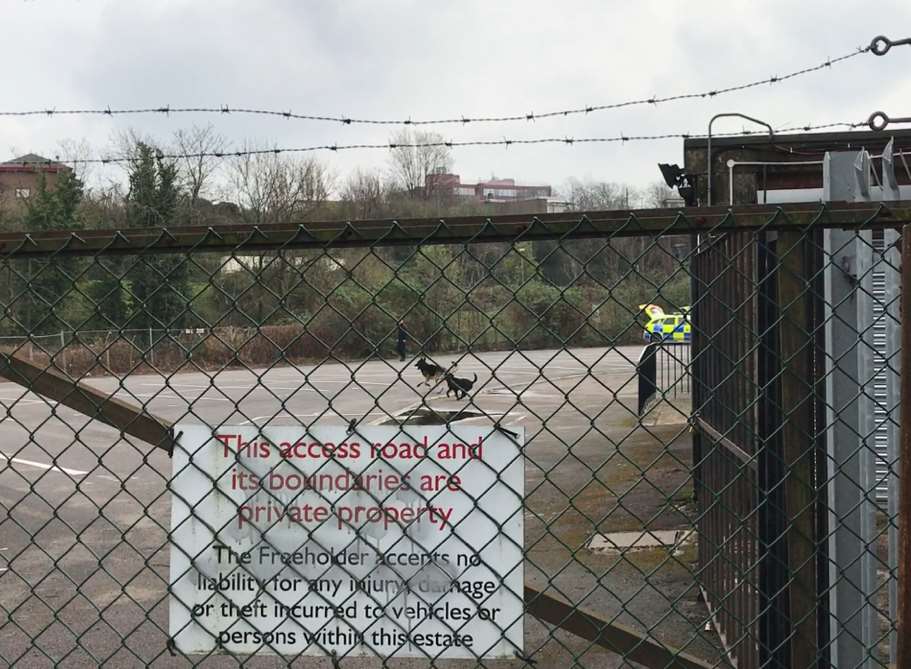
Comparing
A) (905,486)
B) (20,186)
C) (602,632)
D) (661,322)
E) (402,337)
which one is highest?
(20,186)

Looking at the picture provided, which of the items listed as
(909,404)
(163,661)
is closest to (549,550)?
(163,661)

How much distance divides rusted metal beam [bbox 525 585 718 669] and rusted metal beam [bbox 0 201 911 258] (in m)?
1.05

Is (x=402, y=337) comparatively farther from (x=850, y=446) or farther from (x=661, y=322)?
(x=850, y=446)

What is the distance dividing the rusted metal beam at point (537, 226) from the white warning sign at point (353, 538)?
484 mm

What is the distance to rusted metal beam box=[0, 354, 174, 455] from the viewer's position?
8.73ft

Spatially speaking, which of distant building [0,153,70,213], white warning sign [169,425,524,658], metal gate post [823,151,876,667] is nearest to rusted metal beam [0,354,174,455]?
white warning sign [169,425,524,658]

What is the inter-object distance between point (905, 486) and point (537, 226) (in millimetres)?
1069

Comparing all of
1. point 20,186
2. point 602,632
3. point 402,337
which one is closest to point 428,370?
point 402,337

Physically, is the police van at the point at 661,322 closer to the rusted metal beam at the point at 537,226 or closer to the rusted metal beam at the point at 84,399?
the rusted metal beam at the point at 537,226

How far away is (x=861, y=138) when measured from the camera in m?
7.61

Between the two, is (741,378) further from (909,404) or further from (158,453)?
(158,453)

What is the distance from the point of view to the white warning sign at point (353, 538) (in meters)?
2.49

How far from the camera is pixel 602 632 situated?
9.39 ft

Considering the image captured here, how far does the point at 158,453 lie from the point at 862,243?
10.4 meters
